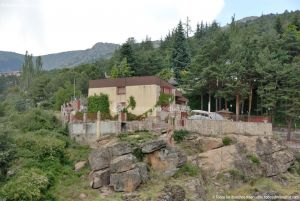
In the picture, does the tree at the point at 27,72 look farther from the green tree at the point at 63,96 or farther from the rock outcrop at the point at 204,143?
the rock outcrop at the point at 204,143

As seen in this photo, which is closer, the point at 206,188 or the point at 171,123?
the point at 206,188

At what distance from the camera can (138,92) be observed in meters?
40.4

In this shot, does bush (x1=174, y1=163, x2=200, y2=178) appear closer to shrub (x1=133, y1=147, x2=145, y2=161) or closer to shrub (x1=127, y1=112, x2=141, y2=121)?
shrub (x1=133, y1=147, x2=145, y2=161)

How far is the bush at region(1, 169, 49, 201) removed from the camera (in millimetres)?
28125

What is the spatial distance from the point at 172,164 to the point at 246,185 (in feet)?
21.6

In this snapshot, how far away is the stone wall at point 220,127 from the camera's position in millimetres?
37625

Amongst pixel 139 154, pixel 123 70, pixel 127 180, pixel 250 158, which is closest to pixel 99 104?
pixel 139 154

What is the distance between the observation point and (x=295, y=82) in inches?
1718

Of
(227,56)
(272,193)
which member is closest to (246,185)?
(272,193)

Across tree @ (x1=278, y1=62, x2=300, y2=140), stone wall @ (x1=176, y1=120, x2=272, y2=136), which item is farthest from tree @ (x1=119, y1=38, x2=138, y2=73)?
stone wall @ (x1=176, y1=120, x2=272, y2=136)

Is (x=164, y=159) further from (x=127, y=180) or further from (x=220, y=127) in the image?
(x=220, y=127)

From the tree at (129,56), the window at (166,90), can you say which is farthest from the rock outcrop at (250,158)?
the tree at (129,56)

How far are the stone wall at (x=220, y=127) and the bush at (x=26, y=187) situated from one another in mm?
12799

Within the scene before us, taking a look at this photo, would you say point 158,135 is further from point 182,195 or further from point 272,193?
point 272,193
